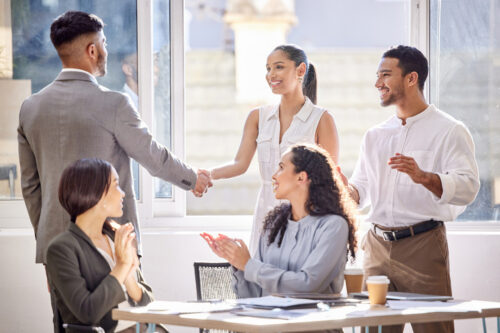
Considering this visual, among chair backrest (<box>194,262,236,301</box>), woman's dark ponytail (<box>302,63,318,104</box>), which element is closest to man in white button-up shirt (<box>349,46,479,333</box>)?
woman's dark ponytail (<box>302,63,318,104</box>)

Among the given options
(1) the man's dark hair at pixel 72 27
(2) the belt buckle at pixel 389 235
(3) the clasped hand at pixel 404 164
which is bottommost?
(2) the belt buckle at pixel 389 235

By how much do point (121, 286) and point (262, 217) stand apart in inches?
49.4

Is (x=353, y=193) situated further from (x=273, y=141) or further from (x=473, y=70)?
(x=473, y=70)

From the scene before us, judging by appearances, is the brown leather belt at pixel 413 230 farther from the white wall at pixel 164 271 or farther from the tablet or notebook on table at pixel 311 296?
the white wall at pixel 164 271

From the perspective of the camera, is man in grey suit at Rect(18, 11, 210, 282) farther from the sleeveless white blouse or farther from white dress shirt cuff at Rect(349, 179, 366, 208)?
white dress shirt cuff at Rect(349, 179, 366, 208)

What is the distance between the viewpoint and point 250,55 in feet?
30.0

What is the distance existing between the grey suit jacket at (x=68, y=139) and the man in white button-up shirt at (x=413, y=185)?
1053mm

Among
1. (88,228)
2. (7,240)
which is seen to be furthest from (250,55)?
(88,228)

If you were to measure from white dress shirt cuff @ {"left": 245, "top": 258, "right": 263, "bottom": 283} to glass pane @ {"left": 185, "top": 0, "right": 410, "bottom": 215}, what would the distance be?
19.8ft

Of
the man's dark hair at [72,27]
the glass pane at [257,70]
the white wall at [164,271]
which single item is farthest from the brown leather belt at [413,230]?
the glass pane at [257,70]

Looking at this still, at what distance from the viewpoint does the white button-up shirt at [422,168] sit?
340 centimetres

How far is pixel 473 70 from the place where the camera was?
4.72m

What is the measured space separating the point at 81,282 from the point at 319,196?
1.01 meters

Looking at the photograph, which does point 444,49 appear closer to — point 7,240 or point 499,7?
point 499,7
